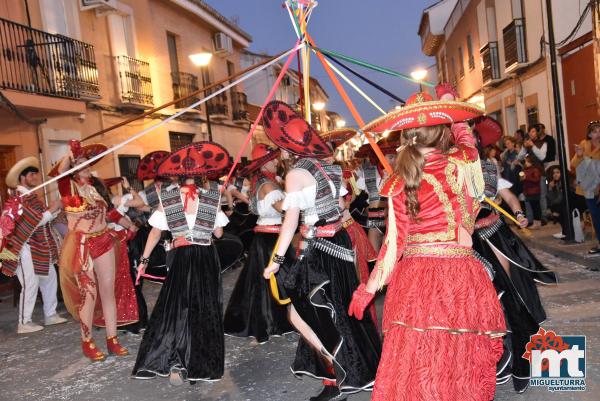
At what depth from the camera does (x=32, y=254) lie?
732 centimetres

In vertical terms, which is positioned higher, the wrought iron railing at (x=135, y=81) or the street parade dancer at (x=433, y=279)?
the wrought iron railing at (x=135, y=81)

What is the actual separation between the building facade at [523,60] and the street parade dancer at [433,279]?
1111 centimetres

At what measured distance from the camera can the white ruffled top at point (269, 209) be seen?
6.18 meters

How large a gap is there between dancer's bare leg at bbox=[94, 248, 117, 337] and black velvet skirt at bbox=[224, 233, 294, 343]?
3.60 ft

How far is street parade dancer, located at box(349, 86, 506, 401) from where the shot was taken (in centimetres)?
283

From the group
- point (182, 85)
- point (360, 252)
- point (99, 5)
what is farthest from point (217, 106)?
point (360, 252)

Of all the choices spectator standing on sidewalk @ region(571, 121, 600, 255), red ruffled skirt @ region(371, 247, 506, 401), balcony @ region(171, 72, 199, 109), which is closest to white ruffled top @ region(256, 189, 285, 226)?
red ruffled skirt @ region(371, 247, 506, 401)

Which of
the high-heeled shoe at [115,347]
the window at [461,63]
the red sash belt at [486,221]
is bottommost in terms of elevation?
the high-heeled shoe at [115,347]

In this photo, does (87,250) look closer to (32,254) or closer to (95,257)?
(95,257)

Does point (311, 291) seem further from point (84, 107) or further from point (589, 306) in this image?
point (84, 107)

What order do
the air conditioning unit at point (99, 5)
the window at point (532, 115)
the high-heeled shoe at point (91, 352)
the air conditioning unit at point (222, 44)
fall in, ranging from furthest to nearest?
1. the air conditioning unit at point (222, 44)
2. the window at point (532, 115)
3. the air conditioning unit at point (99, 5)
4. the high-heeled shoe at point (91, 352)

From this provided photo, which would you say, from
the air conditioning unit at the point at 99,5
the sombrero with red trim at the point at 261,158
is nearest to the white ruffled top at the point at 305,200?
the sombrero with red trim at the point at 261,158

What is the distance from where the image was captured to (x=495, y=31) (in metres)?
20.4

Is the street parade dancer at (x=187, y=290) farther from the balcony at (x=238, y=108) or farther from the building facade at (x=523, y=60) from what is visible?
the balcony at (x=238, y=108)
